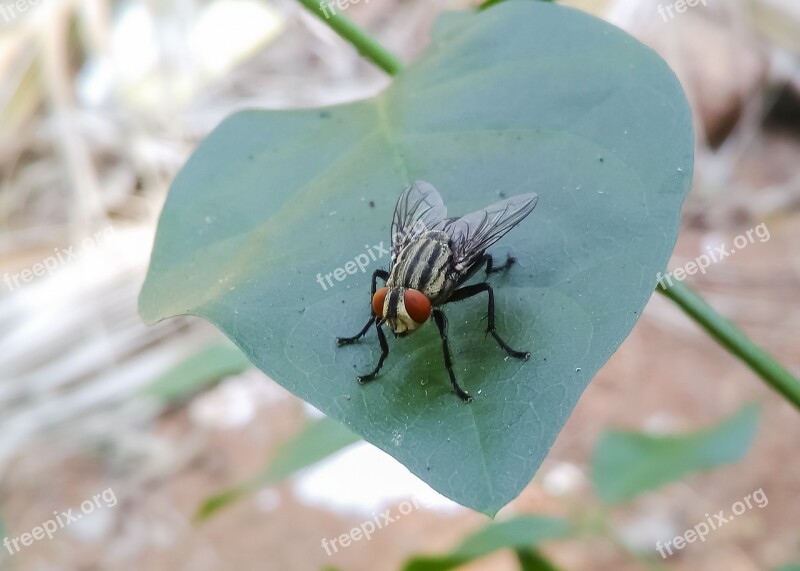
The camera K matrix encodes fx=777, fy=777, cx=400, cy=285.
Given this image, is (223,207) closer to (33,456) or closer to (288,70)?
(33,456)

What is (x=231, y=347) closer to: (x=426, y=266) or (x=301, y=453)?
(x=301, y=453)

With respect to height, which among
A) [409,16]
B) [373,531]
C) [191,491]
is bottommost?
[191,491]

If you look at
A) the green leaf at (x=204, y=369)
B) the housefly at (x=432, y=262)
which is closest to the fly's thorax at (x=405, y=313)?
the housefly at (x=432, y=262)

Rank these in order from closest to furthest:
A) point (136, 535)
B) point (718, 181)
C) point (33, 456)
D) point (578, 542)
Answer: point (578, 542) → point (136, 535) → point (33, 456) → point (718, 181)

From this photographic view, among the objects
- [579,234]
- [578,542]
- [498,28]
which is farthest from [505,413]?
[578,542]

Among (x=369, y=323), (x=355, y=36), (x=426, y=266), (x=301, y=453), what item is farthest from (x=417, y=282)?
(x=301, y=453)

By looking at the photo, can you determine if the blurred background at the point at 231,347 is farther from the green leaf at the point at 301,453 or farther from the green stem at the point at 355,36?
the green stem at the point at 355,36
